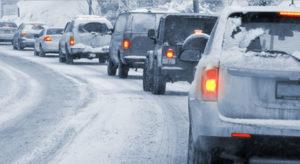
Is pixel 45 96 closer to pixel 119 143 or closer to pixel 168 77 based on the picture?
pixel 168 77

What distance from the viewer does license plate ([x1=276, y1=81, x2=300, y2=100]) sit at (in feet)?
18.1

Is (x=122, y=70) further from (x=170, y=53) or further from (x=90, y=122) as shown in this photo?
(x=90, y=122)

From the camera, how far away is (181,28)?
15.1 m

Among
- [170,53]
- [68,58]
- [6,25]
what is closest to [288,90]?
[170,53]

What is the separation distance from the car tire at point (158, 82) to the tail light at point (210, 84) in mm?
9326

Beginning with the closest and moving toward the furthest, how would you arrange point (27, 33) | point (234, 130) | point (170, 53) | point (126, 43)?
point (234, 130) < point (170, 53) < point (126, 43) < point (27, 33)

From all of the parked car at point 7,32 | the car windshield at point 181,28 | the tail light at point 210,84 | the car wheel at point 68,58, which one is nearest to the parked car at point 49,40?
the car wheel at point 68,58

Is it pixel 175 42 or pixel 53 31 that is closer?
pixel 175 42

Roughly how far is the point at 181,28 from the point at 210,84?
9.42 meters

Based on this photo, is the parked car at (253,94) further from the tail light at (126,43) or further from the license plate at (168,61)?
the tail light at (126,43)

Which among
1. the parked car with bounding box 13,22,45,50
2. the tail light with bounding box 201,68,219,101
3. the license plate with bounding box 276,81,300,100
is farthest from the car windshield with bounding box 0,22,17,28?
the license plate with bounding box 276,81,300,100

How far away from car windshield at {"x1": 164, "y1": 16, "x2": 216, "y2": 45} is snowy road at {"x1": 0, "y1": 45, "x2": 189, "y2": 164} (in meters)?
1.28

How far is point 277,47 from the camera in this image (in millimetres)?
5738

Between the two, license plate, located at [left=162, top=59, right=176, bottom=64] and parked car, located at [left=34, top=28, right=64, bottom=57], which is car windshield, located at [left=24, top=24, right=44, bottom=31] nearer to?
parked car, located at [left=34, top=28, right=64, bottom=57]
